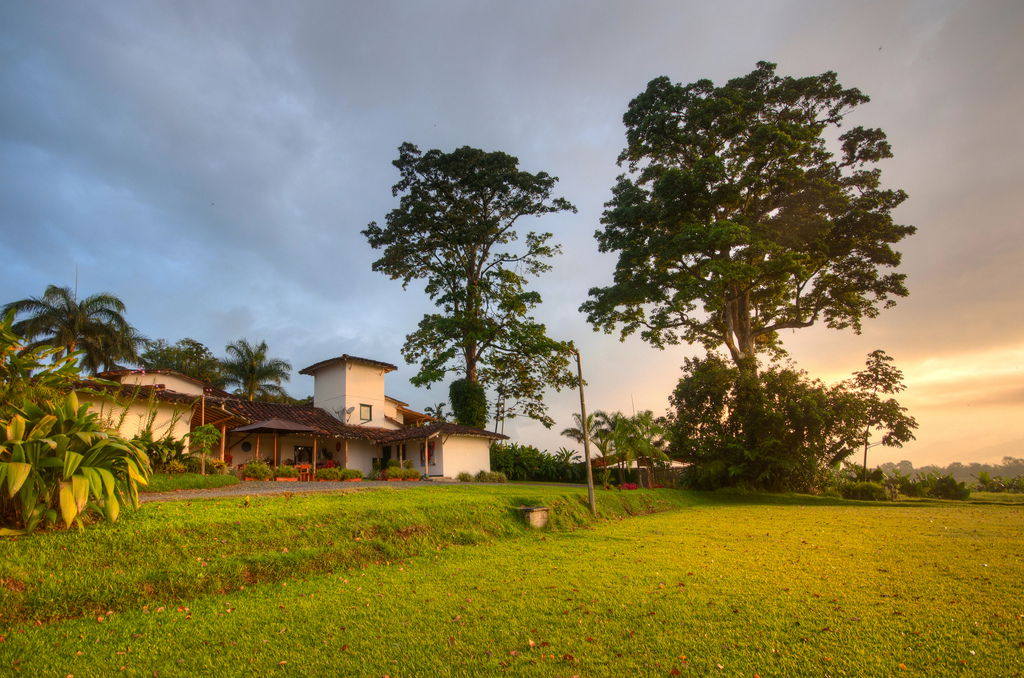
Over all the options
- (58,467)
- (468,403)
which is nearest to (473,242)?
(468,403)

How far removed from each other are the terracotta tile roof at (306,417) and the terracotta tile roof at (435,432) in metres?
0.77

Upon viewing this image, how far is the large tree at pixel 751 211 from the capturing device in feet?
81.8

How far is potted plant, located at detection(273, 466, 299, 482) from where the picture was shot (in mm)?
21719

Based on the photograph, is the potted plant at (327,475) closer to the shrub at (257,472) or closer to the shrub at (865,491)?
the shrub at (257,472)

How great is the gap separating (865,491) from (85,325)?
142ft

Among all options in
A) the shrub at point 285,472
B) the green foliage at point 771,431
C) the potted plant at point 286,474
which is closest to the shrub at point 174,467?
the potted plant at point 286,474

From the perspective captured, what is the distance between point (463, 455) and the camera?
3034 centimetres

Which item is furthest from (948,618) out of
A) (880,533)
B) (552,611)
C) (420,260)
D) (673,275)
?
(420,260)

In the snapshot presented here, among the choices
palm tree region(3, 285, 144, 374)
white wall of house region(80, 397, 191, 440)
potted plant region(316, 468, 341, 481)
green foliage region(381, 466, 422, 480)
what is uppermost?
palm tree region(3, 285, 144, 374)

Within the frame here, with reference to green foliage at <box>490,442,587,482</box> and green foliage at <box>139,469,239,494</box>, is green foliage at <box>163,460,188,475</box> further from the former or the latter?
green foliage at <box>490,442,587,482</box>

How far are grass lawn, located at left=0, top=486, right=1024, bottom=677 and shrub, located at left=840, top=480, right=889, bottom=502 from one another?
1458cm

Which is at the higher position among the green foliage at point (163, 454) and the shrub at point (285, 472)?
the green foliage at point (163, 454)

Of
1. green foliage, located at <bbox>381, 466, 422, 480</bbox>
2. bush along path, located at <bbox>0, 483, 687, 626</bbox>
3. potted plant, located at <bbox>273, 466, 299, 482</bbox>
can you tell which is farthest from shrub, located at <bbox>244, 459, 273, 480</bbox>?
bush along path, located at <bbox>0, 483, 687, 626</bbox>

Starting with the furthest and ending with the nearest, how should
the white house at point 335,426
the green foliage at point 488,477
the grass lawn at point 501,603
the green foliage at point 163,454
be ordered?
the green foliage at point 488,477, the white house at point 335,426, the green foliage at point 163,454, the grass lawn at point 501,603
